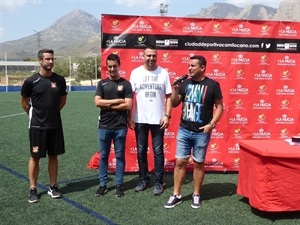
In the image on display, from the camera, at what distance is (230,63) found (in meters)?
6.10

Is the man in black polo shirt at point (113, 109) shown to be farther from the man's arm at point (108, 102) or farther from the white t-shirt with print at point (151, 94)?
the white t-shirt with print at point (151, 94)

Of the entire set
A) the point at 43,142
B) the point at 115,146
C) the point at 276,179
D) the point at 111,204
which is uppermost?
the point at 43,142

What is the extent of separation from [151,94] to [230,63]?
6.14ft

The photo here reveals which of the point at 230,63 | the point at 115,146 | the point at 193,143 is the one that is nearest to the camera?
the point at 193,143

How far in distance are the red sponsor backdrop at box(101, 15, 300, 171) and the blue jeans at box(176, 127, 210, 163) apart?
1601 mm

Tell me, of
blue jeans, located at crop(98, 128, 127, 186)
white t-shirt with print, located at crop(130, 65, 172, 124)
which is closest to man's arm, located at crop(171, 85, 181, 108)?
white t-shirt with print, located at crop(130, 65, 172, 124)

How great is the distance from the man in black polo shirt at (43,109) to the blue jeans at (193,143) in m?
1.59

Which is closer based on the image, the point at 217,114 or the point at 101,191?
the point at 217,114

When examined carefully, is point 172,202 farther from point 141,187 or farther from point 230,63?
point 230,63

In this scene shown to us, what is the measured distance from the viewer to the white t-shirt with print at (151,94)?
492 cm

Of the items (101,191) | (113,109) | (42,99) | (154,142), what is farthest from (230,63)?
(42,99)

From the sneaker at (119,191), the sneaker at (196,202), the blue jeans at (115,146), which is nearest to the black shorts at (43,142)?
the blue jeans at (115,146)

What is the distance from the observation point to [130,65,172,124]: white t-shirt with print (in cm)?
492

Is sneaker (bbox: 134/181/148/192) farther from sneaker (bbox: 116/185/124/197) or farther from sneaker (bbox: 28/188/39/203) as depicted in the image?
sneaker (bbox: 28/188/39/203)
